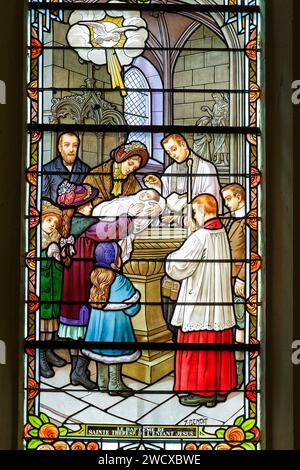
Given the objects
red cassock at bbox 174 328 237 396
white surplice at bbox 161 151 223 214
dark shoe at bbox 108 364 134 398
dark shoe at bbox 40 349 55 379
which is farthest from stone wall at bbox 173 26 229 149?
dark shoe at bbox 40 349 55 379

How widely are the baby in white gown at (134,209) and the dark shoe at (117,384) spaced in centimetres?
61

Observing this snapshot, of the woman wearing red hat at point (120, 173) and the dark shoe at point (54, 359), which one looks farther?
the woman wearing red hat at point (120, 173)

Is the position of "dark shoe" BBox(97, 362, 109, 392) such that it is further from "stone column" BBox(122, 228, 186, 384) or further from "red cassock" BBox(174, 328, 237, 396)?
"red cassock" BBox(174, 328, 237, 396)

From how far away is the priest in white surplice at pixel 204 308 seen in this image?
4.65 metres

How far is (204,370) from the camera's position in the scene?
183 inches

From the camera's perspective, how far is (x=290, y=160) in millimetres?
4500

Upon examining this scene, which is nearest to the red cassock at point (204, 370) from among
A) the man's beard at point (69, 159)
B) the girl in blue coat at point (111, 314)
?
the girl in blue coat at point (111, 314)

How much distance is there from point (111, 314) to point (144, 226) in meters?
0.53

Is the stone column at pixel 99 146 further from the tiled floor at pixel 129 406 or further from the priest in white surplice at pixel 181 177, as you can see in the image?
the tiled floor at pixel 129 406

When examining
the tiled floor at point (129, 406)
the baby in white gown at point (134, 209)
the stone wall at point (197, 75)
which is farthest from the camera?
the stone wall at point (197, 75)

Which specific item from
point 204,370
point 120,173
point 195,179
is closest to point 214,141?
point 195,179

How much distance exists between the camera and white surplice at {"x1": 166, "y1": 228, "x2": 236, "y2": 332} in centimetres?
470
